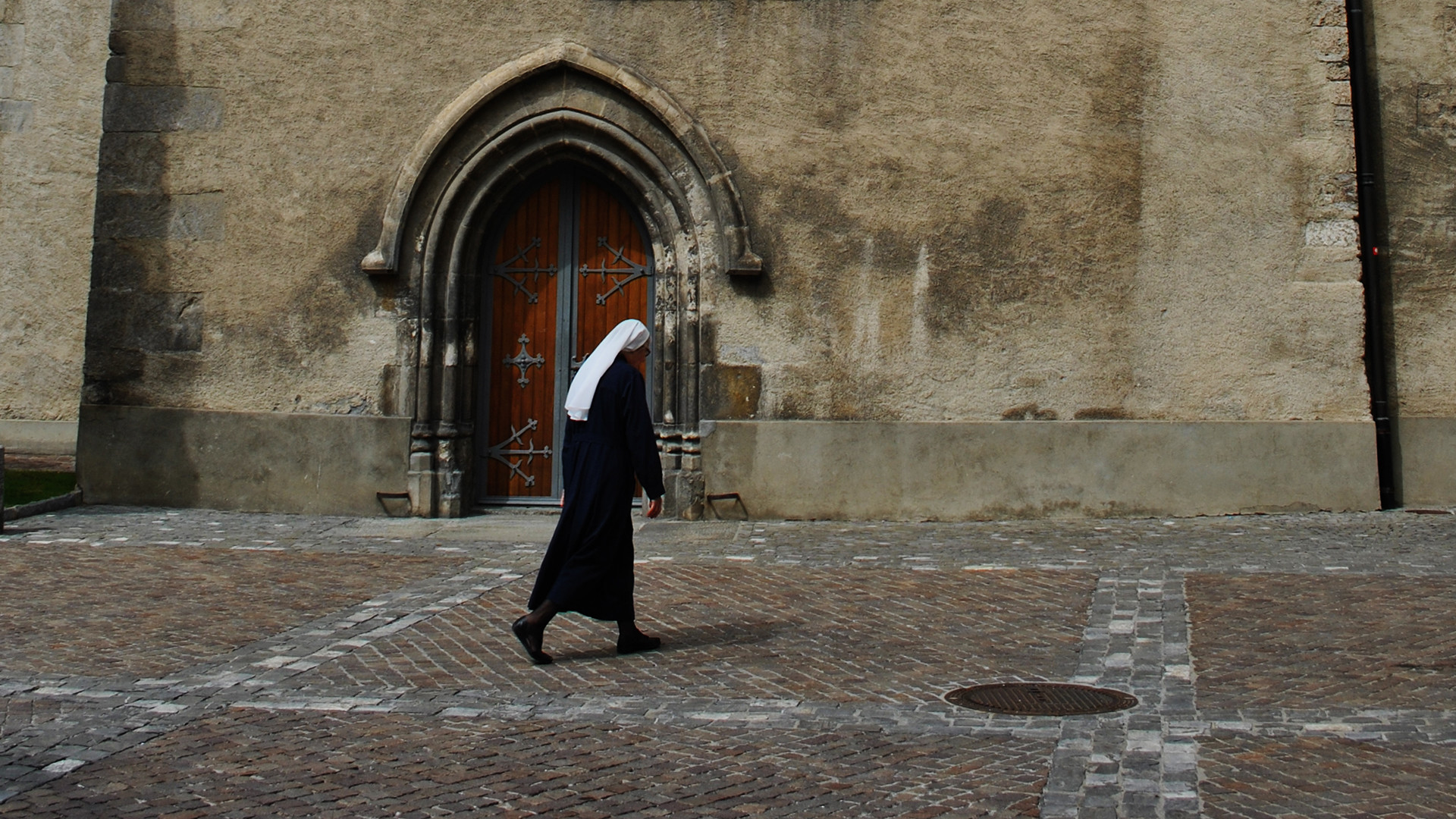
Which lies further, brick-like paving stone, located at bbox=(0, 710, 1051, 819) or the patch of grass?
the patch of grass

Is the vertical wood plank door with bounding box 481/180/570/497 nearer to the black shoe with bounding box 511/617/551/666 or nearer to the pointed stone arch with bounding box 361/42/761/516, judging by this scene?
the pointed stone arch with bounding box 361/42/761/516

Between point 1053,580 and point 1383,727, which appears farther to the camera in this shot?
point 1053,580

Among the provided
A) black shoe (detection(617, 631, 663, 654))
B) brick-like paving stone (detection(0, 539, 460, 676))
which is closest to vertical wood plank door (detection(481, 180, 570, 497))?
brick-like paving stone (detection(0, 539, 460, 676))

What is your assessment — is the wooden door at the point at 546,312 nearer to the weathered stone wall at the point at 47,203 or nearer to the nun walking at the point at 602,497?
the weathered stone wall at the point at 47,203

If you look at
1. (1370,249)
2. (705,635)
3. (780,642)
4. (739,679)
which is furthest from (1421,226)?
(739,679)

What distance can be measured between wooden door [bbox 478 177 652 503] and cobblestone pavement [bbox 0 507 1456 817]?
1.93 m

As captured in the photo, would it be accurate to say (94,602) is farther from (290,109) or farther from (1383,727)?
(1383,727)

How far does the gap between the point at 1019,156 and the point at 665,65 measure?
9.40 feet

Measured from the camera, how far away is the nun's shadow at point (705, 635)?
5.97 m

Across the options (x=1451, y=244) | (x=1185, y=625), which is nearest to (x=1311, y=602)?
(x=1185, y=625)

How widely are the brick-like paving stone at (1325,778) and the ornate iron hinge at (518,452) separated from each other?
7.40 m

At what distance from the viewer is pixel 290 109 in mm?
10727

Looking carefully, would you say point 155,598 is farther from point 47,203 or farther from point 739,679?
point 47,203

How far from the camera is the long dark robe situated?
5855 millimetres
